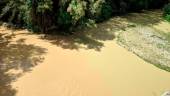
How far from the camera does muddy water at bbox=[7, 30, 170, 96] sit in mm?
6945

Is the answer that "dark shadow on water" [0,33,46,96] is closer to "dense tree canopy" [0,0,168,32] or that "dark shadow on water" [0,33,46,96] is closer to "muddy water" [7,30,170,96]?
"muddy water" [7,30,170,96]

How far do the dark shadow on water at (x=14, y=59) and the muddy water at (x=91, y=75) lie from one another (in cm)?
16

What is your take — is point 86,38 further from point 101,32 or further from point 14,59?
point 14,59

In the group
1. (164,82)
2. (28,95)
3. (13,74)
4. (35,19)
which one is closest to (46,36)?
(35,19)

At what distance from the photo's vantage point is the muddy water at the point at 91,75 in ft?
22.8

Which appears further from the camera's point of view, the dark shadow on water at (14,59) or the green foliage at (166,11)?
the green foliage at (166,11)

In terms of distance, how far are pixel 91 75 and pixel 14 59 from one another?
1931mm

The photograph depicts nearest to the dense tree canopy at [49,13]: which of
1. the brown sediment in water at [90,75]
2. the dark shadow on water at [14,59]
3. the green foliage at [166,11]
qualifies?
the brown sediment in water at [90,75]

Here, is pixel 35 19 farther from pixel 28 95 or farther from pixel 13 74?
pixel 28 95

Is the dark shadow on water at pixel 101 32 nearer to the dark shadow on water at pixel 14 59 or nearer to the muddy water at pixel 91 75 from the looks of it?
the muddy water at pixel 91 75

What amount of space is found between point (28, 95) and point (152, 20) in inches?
238

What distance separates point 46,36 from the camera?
29.1ft

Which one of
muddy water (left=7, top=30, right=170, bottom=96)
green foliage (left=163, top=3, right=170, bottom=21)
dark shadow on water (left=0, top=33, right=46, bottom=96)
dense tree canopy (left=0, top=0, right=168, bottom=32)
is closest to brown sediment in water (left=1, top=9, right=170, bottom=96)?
muddy water (left=7, top=30, right=170, bottom=96)

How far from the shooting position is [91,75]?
748 cm
